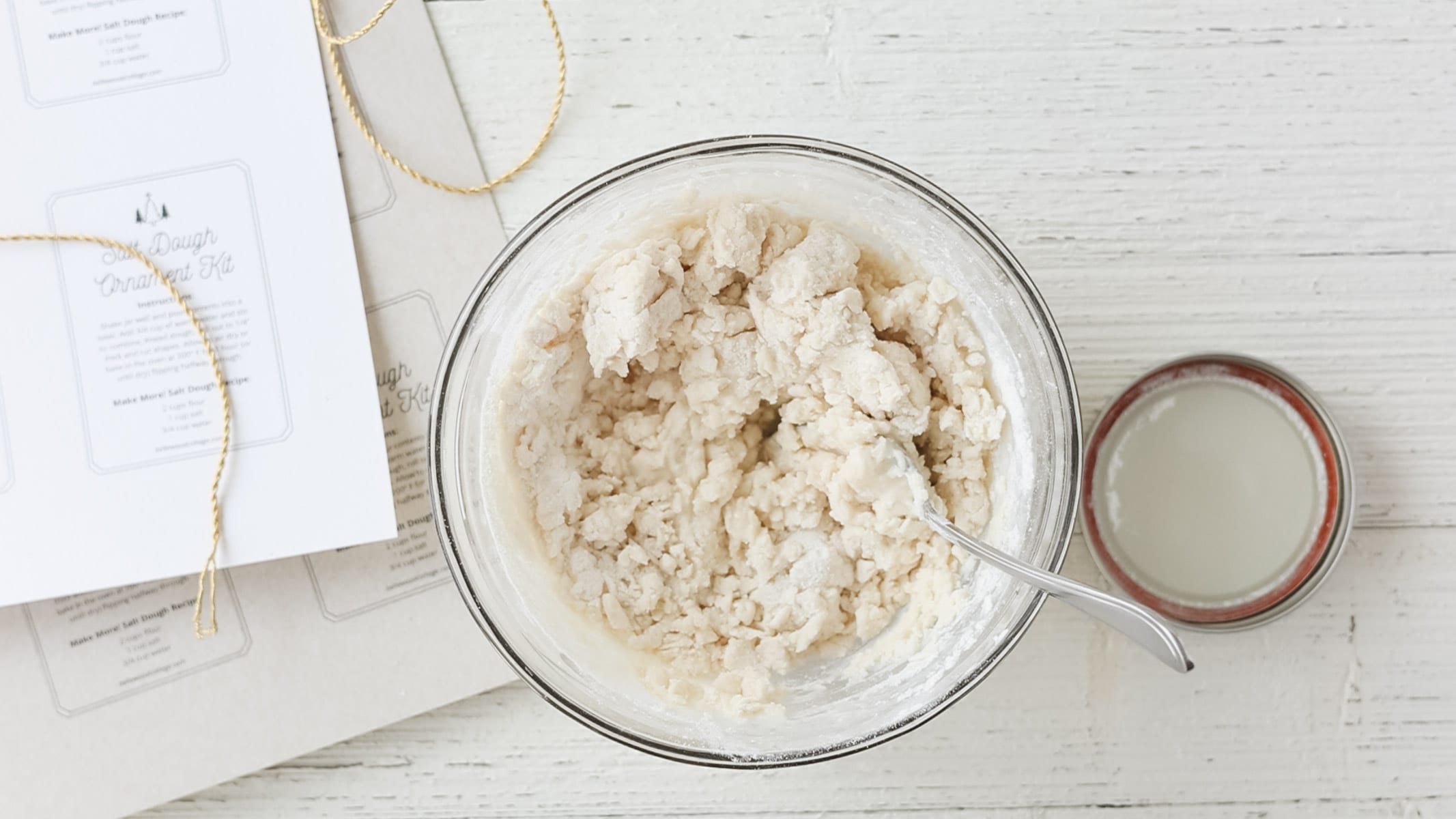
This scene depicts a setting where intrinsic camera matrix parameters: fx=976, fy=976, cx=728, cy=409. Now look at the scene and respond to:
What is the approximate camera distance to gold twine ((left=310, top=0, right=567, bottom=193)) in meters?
1.14

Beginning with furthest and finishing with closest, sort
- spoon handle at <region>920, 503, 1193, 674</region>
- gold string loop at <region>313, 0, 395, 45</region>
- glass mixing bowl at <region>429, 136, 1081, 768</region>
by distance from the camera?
gold string loop at <region>313, 0, 395, 45</region>, glass mixing bowl at <region>429, 136, 1081, 768</region>, spoon handle at <region>920, 503, 1193, 674</region>

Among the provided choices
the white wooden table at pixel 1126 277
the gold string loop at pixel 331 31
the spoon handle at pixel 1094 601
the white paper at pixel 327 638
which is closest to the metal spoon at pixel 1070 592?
the spoon handle at pixel 1094 601

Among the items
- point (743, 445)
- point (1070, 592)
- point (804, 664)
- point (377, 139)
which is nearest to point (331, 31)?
point (377, 139)

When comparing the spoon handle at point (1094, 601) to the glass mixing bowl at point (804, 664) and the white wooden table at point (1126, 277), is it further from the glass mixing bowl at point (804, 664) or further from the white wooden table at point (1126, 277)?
the white wooden table at point (1126, 277)

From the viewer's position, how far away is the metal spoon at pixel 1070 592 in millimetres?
733

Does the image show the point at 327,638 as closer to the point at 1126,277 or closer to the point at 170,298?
the point at 170,298

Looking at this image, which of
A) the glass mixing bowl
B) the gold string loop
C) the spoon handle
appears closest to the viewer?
the spoon handle

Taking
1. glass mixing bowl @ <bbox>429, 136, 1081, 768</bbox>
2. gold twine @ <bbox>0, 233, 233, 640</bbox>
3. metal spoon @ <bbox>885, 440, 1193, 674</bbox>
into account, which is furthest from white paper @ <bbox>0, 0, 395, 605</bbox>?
metal spoon @ <bbox>885, 440, 1193, 674</bbox>

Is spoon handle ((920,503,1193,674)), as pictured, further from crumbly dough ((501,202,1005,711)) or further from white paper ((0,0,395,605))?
white paper ((0,0,395,605))

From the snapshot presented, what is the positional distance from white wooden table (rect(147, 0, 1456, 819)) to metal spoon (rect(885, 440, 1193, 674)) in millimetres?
281

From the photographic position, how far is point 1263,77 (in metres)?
1.16

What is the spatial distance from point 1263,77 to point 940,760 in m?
0.90

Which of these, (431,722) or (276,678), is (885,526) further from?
(276,678)

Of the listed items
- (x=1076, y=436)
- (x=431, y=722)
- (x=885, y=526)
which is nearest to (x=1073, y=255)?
(x=1076, y=436)
